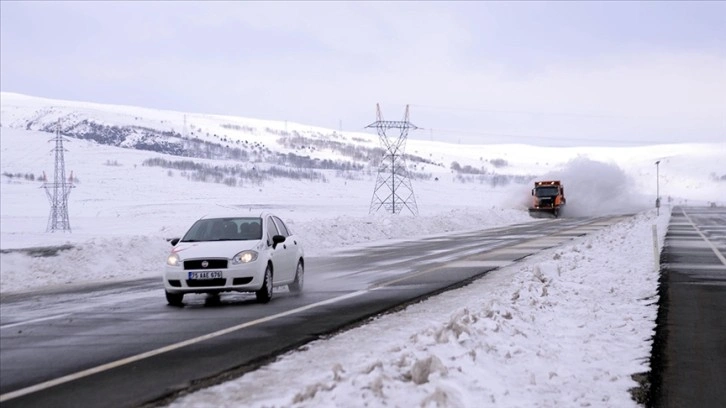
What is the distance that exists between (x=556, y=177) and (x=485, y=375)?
82.3 metres

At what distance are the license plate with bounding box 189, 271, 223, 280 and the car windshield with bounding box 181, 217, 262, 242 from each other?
3.96 ft

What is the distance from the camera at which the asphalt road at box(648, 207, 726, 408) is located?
6.92 m

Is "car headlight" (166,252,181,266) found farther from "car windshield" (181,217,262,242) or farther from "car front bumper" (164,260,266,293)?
"car windshield" (181,217,262,242)

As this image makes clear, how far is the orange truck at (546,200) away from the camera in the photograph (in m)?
71.8

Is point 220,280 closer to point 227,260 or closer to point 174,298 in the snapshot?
point 227,260

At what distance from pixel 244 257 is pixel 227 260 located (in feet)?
1.00

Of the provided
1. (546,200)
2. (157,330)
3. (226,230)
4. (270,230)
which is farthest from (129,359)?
(546,200)

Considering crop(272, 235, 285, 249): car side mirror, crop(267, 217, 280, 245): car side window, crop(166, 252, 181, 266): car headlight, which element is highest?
crop(267, 217, 280, 245): car side window

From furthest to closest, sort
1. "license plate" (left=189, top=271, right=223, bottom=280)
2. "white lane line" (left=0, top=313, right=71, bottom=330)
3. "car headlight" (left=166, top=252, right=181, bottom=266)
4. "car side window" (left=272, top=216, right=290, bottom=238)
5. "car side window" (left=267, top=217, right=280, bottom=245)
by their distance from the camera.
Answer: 1. "car side window" (left=272, top=216, right=290, bottom=238)
2. "car side window" (left=267, top=217, right=280, bottom=245)
3. "car headlight" (left=166, top=252, right=181, bottom=266)
4. "license plate" (left=189, top=271, right=223, bottom=280)
5. "white lane line" (left=0, top=313, right=71, bottom=330)

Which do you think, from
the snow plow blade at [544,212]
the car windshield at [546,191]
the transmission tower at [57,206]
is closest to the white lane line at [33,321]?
the transmission tower at [57,206]

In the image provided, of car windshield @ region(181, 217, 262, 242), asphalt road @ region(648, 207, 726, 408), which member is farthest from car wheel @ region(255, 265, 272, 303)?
asphalt road @ region(648, 207, 726, 408)

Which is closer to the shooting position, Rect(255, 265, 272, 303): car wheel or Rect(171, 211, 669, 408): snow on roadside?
Rect(171, 211, 669, 408): snow on roadside

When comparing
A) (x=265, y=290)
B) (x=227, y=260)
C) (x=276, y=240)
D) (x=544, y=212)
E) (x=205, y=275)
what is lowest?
(x=544, y=212)

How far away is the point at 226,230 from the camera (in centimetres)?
1489
